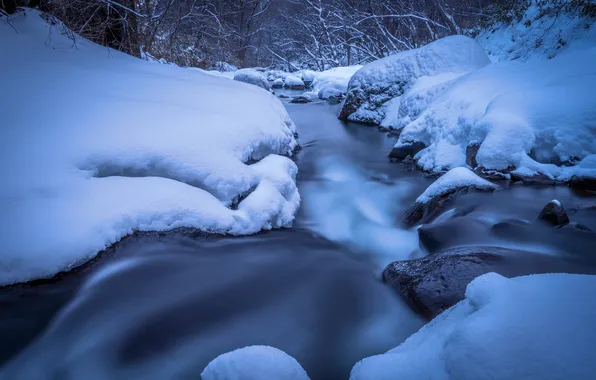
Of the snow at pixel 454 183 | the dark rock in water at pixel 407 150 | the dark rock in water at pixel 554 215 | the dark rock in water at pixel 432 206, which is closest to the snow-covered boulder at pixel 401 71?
the dark rock in water at pixel 407 150

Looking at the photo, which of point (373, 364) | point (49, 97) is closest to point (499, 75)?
point (373, 364)

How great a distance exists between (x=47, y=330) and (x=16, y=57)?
3131 mm

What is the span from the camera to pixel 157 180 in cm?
242

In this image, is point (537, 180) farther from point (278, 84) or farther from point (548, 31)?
point (278, 84)

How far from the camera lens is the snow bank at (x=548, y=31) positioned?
205 inches

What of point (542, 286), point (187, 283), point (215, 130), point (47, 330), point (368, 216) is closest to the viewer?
point (542, 286)

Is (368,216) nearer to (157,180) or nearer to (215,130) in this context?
(215,130)

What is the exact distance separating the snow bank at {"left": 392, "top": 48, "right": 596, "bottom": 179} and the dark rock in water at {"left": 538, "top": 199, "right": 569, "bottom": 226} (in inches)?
38.9

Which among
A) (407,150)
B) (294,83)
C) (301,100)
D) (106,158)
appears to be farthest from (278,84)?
(106,158)

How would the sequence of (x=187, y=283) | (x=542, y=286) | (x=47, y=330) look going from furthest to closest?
(x=187, y=283), (x=47, y=330), (x=542, y=286)

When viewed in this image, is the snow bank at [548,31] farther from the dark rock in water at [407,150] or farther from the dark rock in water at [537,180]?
the dark rock in water at [537,180]

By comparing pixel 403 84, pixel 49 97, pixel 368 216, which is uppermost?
pixel 403 84

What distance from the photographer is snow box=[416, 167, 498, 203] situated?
3135mm

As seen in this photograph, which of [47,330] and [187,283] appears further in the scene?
[187,283]
